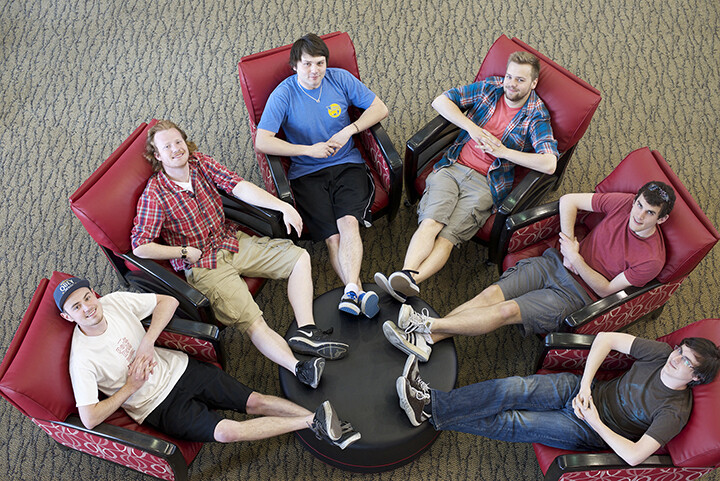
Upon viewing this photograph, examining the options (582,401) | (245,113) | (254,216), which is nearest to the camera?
(582,401)

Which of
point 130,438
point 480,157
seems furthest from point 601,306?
point 130,438

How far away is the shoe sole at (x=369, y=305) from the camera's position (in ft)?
9.29

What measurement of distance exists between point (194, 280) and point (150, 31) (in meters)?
2.59

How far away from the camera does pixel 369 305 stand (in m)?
2.84

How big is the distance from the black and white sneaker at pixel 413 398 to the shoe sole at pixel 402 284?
434mm

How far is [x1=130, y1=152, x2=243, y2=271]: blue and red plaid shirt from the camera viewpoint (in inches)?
110

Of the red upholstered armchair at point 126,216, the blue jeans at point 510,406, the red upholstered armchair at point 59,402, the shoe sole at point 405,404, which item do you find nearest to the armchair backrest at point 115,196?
the red upholstered armchair at point 126,216

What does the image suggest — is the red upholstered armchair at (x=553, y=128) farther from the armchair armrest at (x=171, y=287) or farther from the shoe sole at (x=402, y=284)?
the armchair armrest at (x=171, y=287)

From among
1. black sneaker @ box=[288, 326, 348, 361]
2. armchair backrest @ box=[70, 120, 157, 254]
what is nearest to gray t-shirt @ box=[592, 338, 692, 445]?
black sneaker @ box=[288, 326, 348, 361]

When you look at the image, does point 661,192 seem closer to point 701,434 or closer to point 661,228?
point 661,228

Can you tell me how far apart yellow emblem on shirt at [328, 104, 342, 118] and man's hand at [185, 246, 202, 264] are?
1.03m

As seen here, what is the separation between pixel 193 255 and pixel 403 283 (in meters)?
1.01

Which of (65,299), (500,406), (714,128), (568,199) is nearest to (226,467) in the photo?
(65,299)

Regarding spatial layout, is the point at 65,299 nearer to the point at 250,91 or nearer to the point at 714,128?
the point at 250,91
